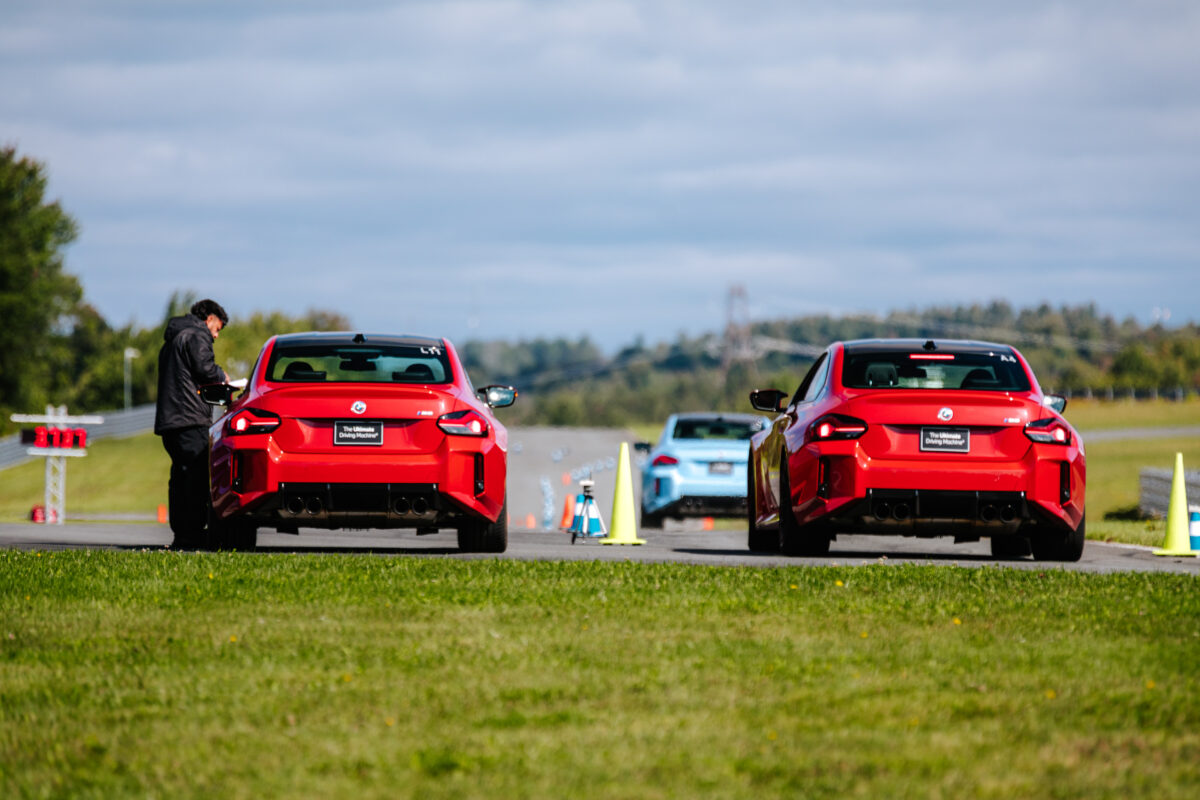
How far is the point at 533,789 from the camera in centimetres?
486

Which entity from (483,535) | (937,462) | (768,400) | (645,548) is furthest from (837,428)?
(645,548)

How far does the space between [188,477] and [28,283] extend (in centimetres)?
8460

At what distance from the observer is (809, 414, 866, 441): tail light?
11492 mm

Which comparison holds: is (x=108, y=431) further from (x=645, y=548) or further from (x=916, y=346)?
(x=916, y=346)

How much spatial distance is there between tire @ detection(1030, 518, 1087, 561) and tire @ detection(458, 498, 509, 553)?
4076 millimetres

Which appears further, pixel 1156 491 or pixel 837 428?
pixel 1156 491

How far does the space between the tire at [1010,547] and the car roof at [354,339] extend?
16.3 ft

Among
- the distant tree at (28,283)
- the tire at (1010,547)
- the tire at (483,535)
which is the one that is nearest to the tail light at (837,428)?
the tire at (483,535)

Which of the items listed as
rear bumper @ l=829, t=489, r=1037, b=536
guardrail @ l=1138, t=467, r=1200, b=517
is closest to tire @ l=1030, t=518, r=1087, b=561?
rear bumper @ l=829, t=489, r=1037, b=536

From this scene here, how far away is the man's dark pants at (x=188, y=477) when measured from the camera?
13398 mm

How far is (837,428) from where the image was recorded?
1155 cm

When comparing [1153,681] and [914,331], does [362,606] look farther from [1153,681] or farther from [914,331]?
[914,331]

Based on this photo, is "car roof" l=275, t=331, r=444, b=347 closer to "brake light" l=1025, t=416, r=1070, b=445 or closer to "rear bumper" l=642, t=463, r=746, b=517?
"brake light" l=1025, t=416, r=1070, b=445

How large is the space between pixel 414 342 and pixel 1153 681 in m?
7.52
